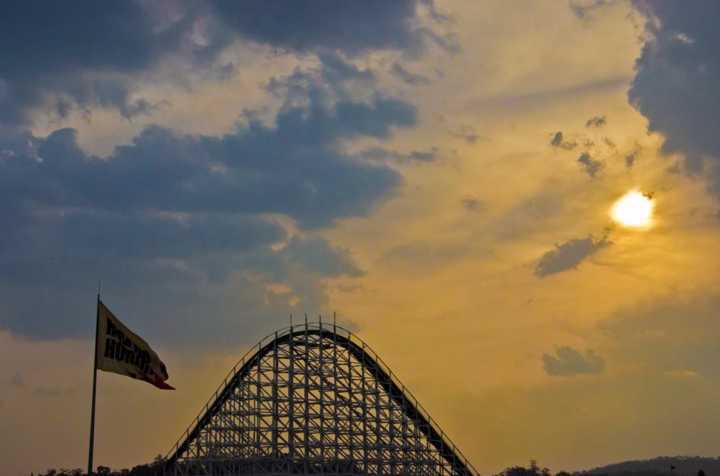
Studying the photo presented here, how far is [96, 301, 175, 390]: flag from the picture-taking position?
1817 centimetres

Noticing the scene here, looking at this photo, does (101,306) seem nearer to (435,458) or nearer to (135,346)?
(135,346)

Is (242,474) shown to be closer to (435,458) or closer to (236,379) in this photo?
(236,379)

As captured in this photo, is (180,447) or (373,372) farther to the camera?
(180,447)

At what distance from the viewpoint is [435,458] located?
51.0m

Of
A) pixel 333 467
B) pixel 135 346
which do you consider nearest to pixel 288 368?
pixel 333 467

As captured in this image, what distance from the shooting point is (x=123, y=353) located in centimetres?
1873

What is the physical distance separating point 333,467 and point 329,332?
7.14 metres

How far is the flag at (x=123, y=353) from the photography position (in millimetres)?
18172

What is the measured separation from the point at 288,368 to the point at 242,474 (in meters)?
5.80

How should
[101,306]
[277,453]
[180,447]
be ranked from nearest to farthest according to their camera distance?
[101,306] < [277,453] < [180,447]

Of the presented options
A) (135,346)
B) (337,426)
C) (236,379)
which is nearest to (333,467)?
(337,426)

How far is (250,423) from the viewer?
50844mm

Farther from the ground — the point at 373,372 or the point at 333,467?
the point at 373,372

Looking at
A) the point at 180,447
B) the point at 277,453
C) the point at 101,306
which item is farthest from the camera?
the point at 180,447
